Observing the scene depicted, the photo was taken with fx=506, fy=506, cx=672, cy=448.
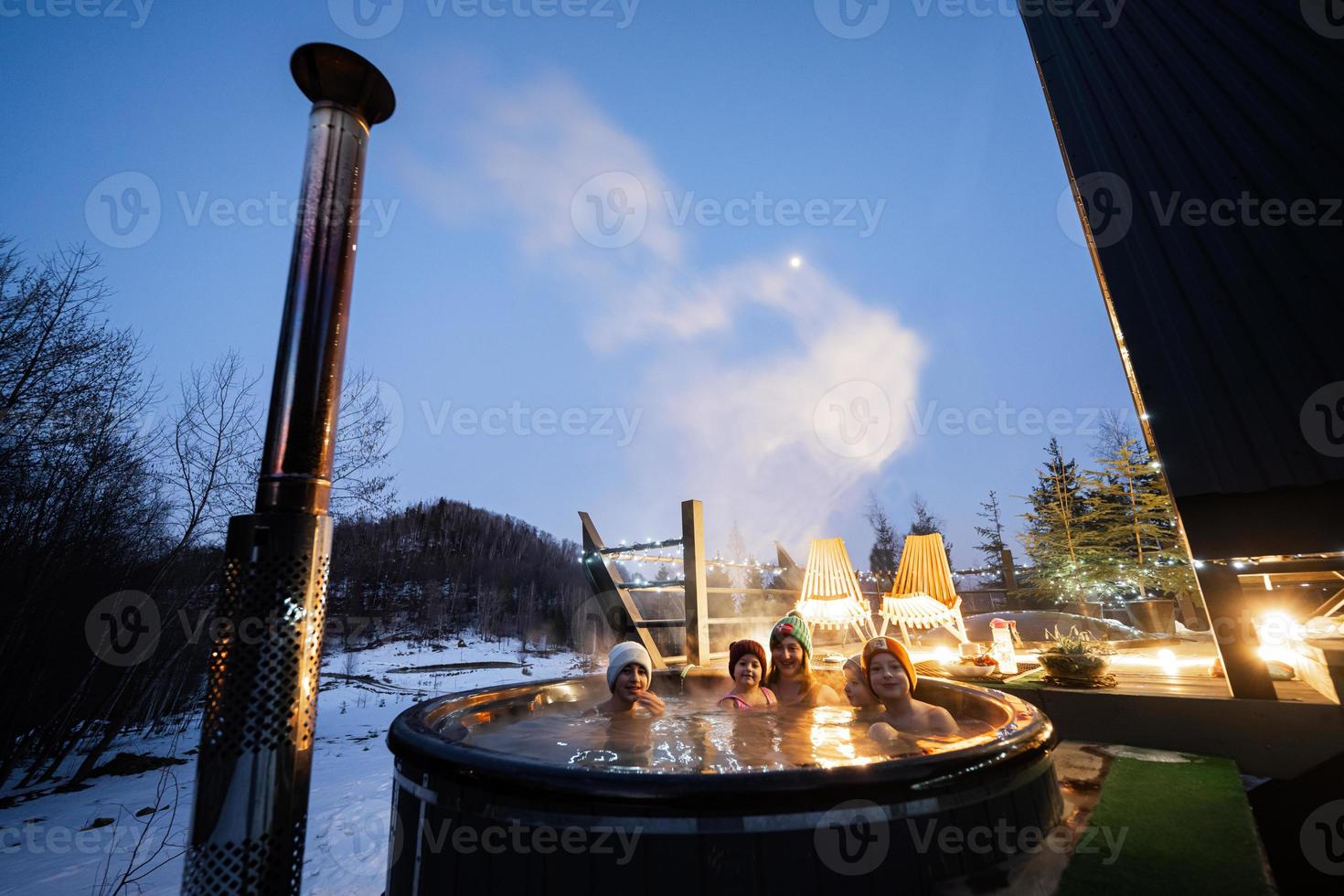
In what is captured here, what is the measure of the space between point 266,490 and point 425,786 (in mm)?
1151

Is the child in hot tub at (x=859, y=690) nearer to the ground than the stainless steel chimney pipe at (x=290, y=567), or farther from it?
nearer to the ground

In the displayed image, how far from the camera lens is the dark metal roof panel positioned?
1.98 metres

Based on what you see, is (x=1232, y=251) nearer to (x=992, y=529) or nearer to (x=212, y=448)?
(x=212, y=448)

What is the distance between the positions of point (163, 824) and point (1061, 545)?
1580 cm

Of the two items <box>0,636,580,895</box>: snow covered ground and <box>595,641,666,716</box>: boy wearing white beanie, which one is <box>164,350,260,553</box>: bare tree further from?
<box>595,641,666,716</box>: boy wearing white beanie

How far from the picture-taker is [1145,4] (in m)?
2.95

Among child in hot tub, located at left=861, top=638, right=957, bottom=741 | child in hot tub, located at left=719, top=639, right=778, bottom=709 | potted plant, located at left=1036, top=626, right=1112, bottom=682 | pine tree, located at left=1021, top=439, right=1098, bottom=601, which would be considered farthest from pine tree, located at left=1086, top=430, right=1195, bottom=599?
child in hot tub, located at left=861, top=638, right=957, bottom=741

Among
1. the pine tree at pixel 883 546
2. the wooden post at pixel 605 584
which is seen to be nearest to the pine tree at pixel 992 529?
the pine tree at pixel 883 546

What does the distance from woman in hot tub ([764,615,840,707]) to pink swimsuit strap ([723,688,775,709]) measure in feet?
0.25

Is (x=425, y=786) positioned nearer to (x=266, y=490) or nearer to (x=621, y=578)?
(x=266, y=490)

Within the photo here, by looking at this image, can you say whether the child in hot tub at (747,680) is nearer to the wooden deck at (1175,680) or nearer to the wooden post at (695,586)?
the wooden deck at (1175,680)

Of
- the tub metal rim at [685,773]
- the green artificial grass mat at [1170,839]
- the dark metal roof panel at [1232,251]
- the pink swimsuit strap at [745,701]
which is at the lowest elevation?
the pink swimsuit strap at [745,701]

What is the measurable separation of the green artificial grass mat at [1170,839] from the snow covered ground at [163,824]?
2.97m

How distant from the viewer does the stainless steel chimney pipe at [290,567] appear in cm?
138
